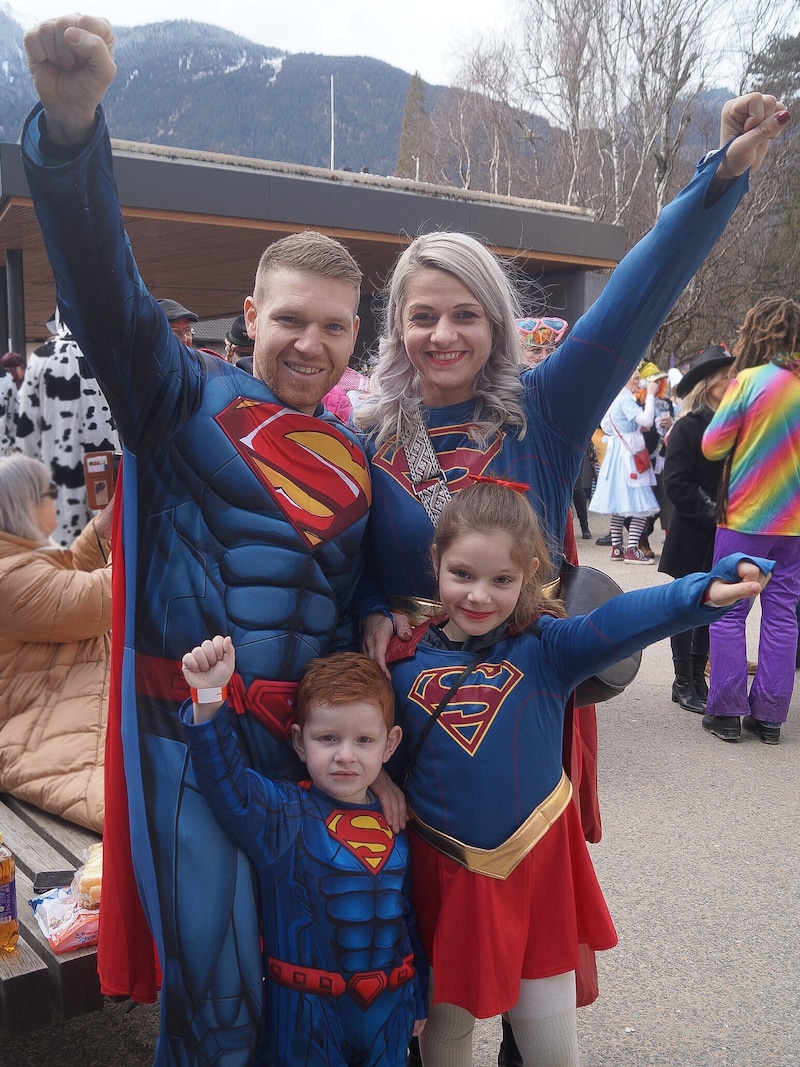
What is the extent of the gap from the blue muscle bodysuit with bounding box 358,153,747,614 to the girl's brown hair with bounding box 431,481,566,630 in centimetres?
10

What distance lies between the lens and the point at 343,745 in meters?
1.74

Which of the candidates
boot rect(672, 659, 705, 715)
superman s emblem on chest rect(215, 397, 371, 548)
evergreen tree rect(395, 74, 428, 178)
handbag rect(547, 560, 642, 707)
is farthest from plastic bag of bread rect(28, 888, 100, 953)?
evergreen tree rect(395, 74, 428, 178)

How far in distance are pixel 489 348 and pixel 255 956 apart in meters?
1.30

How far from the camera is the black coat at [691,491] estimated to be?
5.39 metres

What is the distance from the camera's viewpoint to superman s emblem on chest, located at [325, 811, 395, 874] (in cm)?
175

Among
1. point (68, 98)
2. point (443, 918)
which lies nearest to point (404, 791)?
point (443, 918)

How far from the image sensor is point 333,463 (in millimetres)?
1905

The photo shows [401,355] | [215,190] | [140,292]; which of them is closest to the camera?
[140,292]

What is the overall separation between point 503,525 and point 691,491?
3.86m

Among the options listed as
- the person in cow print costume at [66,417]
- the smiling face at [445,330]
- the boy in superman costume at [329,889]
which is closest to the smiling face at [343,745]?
the boy in superman costume at [329,889]

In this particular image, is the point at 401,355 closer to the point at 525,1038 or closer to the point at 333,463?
the point at 333,463

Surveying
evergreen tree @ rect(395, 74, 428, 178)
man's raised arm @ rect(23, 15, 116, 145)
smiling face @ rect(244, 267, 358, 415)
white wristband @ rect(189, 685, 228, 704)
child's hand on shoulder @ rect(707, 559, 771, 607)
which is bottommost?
white wristband @ rect(189, 685, 228, 704)

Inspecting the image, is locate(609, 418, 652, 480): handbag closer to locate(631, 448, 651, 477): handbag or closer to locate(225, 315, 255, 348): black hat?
locate(631, 448, 651, 477): handbag

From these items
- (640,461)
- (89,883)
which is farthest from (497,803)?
(640,461)
